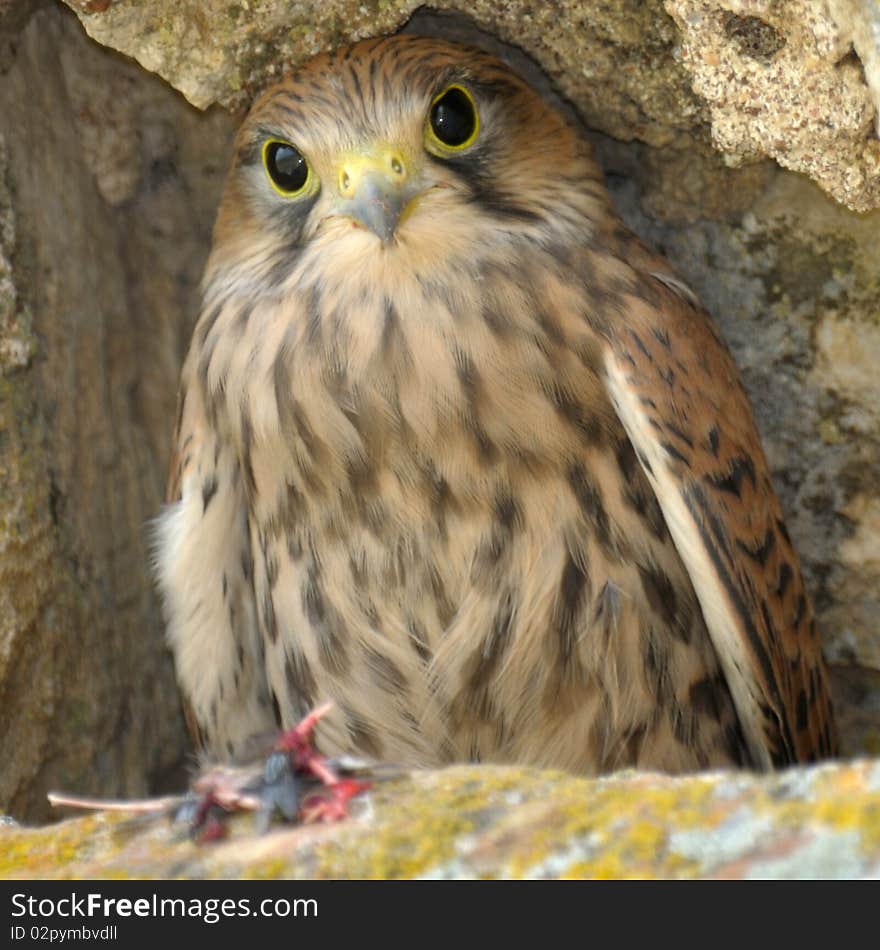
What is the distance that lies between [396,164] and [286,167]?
1.21ft

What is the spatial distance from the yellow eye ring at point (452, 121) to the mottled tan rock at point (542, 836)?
1.54 metres

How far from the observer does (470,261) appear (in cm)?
317

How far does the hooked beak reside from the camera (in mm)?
2977

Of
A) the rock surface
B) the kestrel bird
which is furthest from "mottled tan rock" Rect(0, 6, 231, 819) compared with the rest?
the kestrel bird

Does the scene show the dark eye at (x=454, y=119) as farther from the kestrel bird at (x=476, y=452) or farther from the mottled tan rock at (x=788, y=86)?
the mottled tan rock at (x=788, y=86)

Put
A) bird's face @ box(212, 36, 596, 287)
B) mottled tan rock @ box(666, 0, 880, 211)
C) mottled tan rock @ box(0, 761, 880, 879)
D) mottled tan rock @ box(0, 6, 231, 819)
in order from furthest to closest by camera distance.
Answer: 1. mottled tan rock @ box(0, 6, 231, 819)
2. bird's face @ box(212, 36, 596, 287)
3. mottled tan rock @ box(666, 0, 880, 211)
4. mottled tan rock @ box(0, 761, 880, 879)

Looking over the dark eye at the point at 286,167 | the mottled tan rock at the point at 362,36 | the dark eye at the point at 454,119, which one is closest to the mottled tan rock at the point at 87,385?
the mottled tan rock at the point at 362,36

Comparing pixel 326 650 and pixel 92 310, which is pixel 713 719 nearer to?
pixel 326 650

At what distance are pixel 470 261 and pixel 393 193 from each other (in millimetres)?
259

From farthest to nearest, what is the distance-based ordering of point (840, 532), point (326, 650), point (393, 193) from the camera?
point (840, 532)
point (326, 650)
point (393, 193)

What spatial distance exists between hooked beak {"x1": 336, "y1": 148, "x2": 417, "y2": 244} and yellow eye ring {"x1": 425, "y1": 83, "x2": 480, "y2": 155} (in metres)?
0.16

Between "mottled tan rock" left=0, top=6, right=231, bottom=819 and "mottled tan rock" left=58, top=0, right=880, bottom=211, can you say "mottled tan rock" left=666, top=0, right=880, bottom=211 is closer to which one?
"mottled tan rock" left=58, top=0, right=880, bottom=211

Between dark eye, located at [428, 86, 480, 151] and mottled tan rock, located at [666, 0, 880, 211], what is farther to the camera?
dark eye, located at [428, 86, 480, 151]

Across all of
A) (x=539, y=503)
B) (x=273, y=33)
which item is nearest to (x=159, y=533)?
(x=539, y=503)
